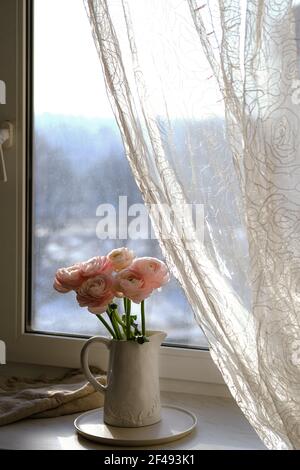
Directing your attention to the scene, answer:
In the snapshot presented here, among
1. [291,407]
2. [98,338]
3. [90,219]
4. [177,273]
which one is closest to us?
[291,407]

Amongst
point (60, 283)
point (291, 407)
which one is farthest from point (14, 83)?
point (291, 407)

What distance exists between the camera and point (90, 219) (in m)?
1.54

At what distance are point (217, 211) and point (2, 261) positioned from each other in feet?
2.32

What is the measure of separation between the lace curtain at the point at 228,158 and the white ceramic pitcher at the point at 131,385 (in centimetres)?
15

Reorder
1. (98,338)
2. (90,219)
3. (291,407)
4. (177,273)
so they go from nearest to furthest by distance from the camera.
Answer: (291,407)
(177,273)
(98,338)
(90,219)

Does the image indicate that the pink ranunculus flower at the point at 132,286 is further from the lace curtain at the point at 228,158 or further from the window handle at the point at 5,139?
the window handle at the point at 5,139

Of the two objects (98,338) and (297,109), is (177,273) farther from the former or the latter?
(297,109)

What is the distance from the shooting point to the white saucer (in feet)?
3.81

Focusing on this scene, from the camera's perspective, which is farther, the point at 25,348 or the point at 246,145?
the point at 25,348

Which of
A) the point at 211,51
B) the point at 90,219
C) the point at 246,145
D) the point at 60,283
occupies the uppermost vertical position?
the point at 211,51

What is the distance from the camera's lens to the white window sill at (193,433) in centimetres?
118

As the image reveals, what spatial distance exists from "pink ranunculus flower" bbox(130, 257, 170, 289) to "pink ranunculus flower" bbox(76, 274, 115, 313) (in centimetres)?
6
